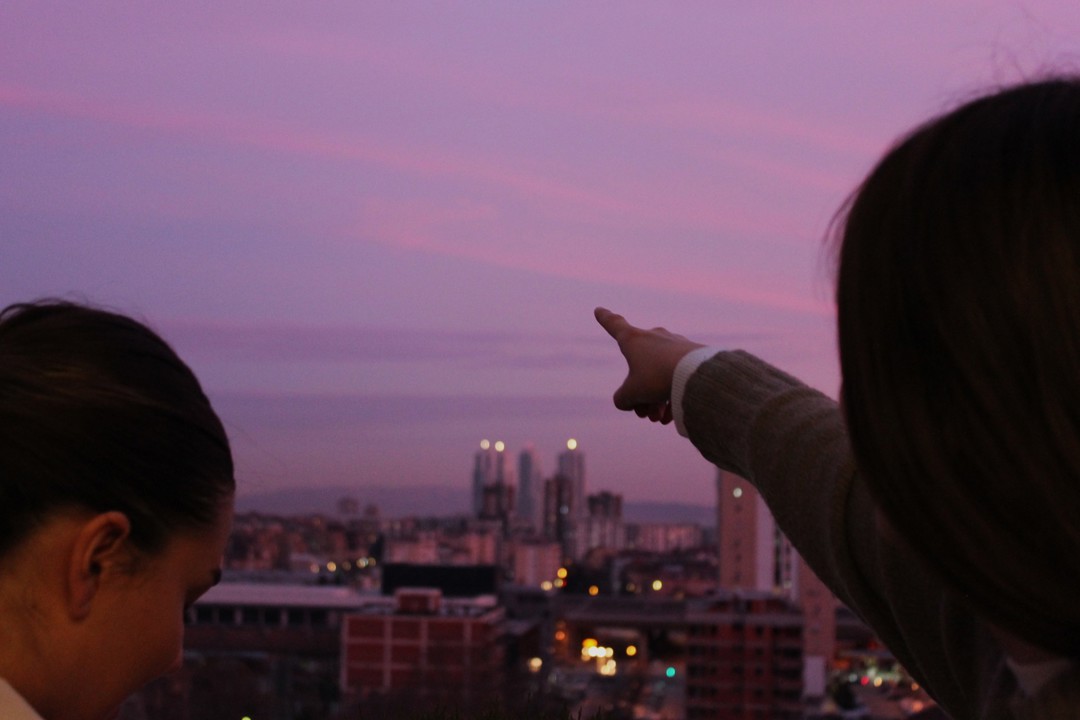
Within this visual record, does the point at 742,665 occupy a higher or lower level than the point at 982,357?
lower

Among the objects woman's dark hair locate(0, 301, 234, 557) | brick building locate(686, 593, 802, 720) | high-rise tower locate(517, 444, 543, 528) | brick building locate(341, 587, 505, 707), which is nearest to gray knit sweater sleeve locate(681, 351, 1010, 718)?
woman's dark hair locate(0, 301, 234, 557)

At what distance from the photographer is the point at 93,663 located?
3.05 ft

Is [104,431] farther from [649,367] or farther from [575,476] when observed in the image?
[575,476]

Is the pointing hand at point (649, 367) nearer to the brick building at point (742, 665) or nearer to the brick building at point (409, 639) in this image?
the brick building at point (409, 639)

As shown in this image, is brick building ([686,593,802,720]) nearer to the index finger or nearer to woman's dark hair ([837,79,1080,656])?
the index finger

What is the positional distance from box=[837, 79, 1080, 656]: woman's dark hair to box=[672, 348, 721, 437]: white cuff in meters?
0.36

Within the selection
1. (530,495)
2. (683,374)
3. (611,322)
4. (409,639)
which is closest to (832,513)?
(683,374)

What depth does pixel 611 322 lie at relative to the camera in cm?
123

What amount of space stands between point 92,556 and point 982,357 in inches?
Answer: 24.5

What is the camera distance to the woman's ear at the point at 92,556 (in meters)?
0.91

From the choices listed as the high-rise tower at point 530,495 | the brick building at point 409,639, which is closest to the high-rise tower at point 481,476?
the high-rise tower at point 530,495

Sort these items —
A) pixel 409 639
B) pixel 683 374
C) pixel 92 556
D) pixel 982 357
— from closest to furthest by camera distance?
1. pixel 982 357
2. pixel 92 556
3. pixel 683 374
4. pixel 409 639

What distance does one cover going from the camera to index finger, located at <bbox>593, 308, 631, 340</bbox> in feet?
4.01

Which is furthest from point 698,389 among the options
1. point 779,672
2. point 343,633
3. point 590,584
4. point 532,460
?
point 532,460
